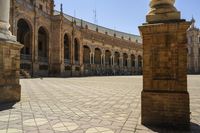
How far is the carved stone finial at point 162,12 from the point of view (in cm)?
551

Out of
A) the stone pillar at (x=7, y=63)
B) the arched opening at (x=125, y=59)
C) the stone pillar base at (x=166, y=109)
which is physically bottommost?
the stone pillar base at (x=166, y=109)

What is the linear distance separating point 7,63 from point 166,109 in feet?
20.0

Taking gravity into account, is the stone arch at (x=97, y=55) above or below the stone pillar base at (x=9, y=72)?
above

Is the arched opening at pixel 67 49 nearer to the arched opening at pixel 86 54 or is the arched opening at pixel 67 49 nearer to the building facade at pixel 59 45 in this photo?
the building facade at pixel 59 45

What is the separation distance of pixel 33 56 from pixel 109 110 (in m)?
28.9

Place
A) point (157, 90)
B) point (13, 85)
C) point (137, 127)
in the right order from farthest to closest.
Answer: point (13, 85) → point (157, 90) → point (137, 127)

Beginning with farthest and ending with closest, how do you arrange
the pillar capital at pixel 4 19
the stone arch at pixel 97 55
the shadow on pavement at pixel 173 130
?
the stone arch at pixel 97 55, the pillar capital at pixel 4 19, the shadow on pavement at pixel 173 130

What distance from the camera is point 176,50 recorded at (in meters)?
5.31

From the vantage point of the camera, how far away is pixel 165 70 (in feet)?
17.7

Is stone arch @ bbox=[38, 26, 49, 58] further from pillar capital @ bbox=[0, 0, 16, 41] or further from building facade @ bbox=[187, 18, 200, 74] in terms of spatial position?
building facade @ bbox=[187, 18, 200, 74]

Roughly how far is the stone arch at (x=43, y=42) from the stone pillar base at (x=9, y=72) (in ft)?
99.6

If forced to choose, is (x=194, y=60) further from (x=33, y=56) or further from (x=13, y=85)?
(x=13, y=85)

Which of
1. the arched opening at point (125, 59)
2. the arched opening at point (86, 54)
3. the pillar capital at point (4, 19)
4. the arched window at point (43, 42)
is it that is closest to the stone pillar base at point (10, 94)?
the pillar capital at point (4, 19)

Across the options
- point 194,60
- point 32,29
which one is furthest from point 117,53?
point 32,29
